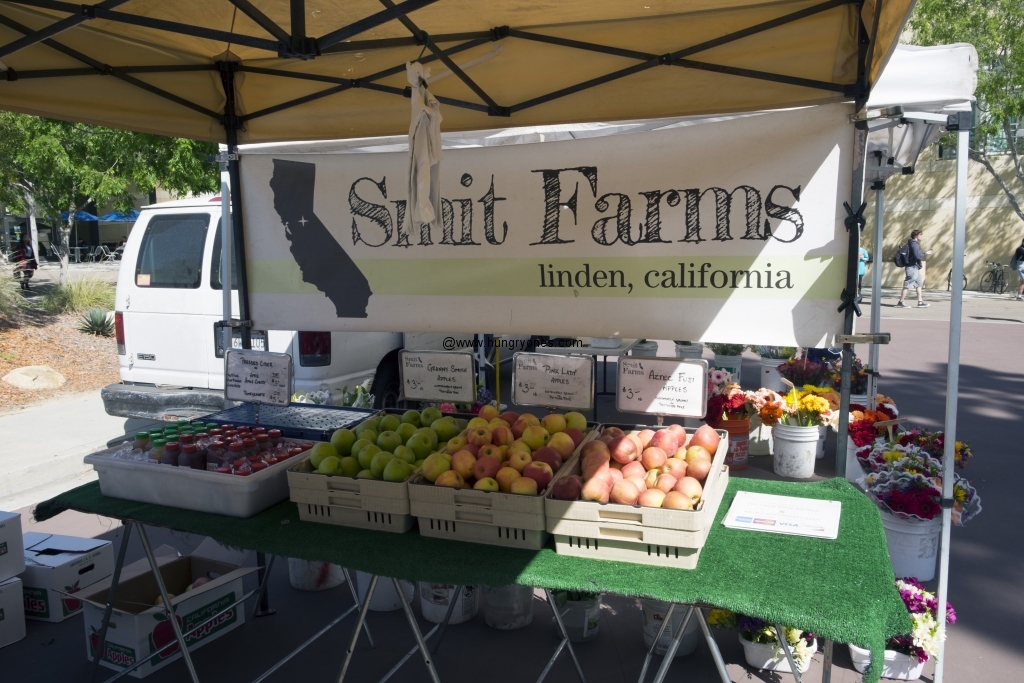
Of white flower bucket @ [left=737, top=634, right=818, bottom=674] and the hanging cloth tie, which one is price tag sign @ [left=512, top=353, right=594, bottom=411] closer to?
the hanging cloth tie

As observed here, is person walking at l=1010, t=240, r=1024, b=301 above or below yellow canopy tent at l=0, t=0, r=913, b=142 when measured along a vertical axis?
below

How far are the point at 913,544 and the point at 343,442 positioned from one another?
10.5 ft

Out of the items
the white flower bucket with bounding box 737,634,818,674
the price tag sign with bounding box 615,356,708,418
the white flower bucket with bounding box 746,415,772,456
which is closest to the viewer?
the price tag sign with bounding box 615,356,708,418

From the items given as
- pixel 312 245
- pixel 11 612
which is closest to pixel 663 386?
pixel 312 245

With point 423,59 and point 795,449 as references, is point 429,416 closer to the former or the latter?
point 423,59

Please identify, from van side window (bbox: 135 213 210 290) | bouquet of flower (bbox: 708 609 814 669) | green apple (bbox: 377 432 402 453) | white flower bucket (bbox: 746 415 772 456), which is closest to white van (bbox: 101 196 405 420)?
van side window (bbox: 135 213 210 290)

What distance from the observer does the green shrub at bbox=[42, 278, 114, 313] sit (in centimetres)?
1241

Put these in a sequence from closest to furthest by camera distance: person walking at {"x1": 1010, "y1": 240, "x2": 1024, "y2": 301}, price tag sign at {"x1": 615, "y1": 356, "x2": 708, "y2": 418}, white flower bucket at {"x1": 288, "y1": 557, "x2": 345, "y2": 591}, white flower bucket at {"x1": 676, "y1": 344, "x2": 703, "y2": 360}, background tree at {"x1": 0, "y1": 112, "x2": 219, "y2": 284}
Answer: price tag sign at {"x1": 615, "y1": 356, "x2": 708, "y2": 418} → white flower bucket at {"x1": 288, "y1": 557, "x2": 345, "y2": 591} → white flower bucket at {"x1": 676, "y1": 344, "x2": 703, "y2": 360} → background tree at {"x1": 0, "y1": 112, "x2": 219, "y2": 284} → person walking at {"x1": 1010, "y1": 240, "x2": 1024, "y2": 301}

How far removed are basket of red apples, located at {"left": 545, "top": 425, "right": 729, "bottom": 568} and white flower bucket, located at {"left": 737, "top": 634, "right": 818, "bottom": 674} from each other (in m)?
1.12

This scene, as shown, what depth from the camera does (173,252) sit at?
6105mm

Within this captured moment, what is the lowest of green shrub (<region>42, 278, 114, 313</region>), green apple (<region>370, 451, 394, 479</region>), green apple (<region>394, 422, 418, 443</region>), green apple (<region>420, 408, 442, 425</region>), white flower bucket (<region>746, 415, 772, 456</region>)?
white flower bucket (<region>746, 415, 772, 456</region>)

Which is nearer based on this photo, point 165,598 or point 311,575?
point 165,598

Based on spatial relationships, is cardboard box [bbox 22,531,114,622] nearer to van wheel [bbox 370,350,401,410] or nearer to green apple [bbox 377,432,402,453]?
green apple [bbox 377,432,402,453]

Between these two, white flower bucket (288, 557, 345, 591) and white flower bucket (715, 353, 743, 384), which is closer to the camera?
white flower bucket (288, 557, 345, 591)
